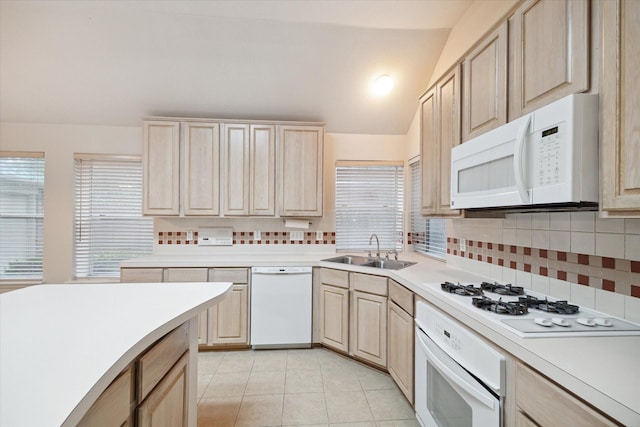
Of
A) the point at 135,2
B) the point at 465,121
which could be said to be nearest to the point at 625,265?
the point at 465,121

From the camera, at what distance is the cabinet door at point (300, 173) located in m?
2.98

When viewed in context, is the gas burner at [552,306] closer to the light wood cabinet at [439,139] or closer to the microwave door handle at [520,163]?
the microwave door handle at [520,163]

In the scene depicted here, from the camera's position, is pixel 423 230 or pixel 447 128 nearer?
pixel 447 128

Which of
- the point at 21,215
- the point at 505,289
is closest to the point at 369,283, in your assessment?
the point at 505,289

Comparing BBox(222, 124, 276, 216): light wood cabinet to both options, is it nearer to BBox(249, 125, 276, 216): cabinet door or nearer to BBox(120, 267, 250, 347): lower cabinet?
BBox(249, 125, 276, 216): cabinet door

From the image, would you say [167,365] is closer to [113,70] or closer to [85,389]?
[85,389]

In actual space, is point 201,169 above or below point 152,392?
above

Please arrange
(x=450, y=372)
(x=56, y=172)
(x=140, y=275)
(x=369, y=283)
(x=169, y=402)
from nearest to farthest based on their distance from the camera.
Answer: (x=169, y=402), (x=450, y=372), (x=369, y=283), (x=140, y=275), (x=56, y=172)

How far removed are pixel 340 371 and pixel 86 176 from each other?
3.45 metres

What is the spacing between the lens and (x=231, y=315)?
8.96 ft

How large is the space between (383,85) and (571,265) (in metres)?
2.25

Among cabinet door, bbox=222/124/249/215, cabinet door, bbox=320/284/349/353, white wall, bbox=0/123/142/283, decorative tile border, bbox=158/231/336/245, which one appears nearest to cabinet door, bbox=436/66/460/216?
cabinet door, bbox=320/284/349/353

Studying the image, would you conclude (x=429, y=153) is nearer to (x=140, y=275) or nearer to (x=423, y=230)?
(x=423, y=230)

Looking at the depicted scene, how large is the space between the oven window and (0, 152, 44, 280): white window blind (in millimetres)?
4086
